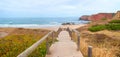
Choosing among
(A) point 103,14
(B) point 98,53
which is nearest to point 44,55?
(B) point 98,53

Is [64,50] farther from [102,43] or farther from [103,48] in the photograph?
[102,43]

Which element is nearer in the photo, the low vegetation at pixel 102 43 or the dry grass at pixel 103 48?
the dry grass at pixel 103 48

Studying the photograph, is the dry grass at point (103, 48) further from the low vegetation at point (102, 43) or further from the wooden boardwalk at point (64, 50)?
the wooden boardwalk at point (64, 50)

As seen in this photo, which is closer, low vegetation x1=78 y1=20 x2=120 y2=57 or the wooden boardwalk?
the wooden boardwalk

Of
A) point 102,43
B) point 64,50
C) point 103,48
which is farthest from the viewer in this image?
point 102,43

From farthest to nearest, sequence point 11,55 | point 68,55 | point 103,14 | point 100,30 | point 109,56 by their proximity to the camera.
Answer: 1. point 103,14
2. point 100,30
3. point 68,55
4. point 109,56
5. point 11,55

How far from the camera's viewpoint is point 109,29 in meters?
30.8

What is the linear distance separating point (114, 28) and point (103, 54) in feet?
70.3

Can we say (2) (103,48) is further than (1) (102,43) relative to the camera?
No

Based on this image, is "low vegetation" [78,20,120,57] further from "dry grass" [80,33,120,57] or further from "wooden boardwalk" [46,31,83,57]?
"wooden boardwalk" [46,31,83,57]

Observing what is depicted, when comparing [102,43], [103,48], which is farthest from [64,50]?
[102,43]

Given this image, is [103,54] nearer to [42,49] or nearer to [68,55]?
[68,55]

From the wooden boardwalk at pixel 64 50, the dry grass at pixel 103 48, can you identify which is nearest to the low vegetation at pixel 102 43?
the dry grass at pixel 103 48

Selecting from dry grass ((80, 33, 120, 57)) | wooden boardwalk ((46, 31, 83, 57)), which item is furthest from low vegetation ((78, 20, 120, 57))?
wooden boardwalk ((46, 31, 83, 57))
